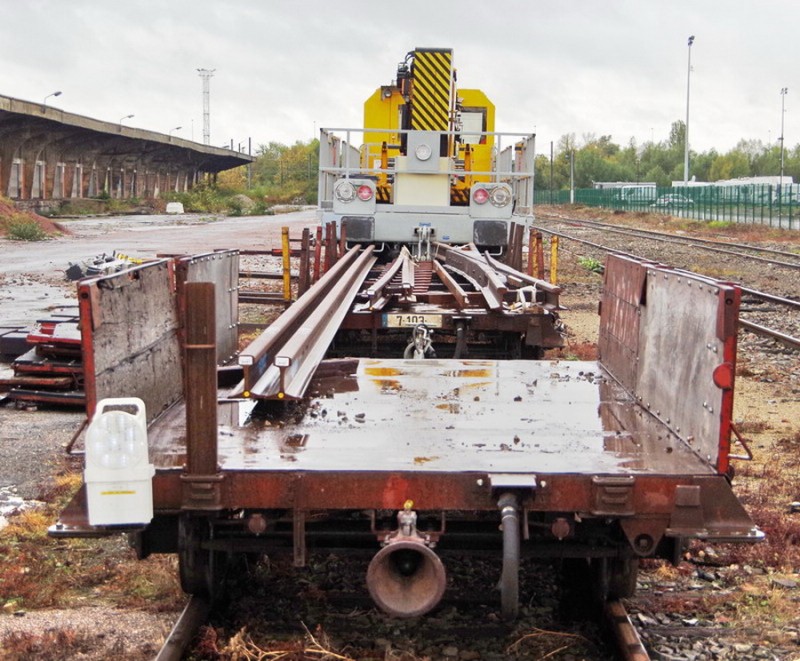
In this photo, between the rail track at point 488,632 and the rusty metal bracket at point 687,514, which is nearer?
the rusty metal bracket at point 687,514

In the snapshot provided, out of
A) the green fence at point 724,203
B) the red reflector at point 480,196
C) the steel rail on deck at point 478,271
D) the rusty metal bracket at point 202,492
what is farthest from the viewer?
the green fence at point 724,203

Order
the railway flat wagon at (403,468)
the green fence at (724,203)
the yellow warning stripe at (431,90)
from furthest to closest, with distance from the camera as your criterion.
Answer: the green fence at (724,203), the yellow warning stripe at (431,90), the railway flat wagon at (403,468)

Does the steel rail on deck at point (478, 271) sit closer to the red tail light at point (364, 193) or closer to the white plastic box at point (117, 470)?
the red tail light at point (364, 193)

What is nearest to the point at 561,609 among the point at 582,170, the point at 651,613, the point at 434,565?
the point at 651,613

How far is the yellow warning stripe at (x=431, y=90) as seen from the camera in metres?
15.3

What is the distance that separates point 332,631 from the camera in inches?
170

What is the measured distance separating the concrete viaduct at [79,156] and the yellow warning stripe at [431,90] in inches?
1092

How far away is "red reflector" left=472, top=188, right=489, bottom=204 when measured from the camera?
48.7ft

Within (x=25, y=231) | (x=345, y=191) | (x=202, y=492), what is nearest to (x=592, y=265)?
(x=345, y=191)

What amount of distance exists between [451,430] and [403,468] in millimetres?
830

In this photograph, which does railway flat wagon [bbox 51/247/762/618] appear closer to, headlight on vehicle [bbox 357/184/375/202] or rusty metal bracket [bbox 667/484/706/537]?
rusty metal bracket [bbox 667/484/706/537]

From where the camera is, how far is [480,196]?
14.9m

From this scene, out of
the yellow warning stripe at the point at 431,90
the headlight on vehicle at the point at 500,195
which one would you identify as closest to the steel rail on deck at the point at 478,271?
the headlight on vehicle at the point at 500,195

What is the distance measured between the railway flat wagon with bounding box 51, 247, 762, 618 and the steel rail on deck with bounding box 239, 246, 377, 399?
9cm
